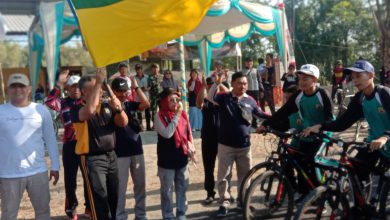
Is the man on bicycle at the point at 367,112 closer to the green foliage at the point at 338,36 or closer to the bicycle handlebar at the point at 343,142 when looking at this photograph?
the bicycle handlebar at the point at 343,142

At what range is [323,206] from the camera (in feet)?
13.6

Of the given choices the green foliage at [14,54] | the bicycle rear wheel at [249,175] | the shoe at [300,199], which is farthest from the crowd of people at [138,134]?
the green foliage at [14,54]

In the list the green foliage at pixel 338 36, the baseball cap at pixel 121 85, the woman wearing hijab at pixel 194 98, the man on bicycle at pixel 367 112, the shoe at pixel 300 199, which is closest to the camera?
the man on bicycle at pixel 367 112

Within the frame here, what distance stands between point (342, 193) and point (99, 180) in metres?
2.41

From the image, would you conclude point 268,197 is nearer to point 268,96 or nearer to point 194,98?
point 194,98

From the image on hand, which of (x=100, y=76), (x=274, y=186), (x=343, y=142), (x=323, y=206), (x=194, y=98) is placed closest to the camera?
(x=100, y=76)

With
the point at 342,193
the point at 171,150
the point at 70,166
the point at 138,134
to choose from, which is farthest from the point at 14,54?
the point at 342,193

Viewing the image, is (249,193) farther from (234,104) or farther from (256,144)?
(256,144)

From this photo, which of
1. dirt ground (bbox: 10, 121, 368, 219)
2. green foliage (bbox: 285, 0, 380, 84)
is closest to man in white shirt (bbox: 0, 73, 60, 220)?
dirt ground (bbox: 10, 121, 368, 219)

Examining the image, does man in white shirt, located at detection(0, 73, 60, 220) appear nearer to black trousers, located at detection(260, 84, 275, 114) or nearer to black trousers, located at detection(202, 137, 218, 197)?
black trousers, located at detection(202, 137, 218, 197)

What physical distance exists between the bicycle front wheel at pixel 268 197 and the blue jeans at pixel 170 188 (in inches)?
31.3

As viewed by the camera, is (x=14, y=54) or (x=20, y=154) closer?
(x=20, y=154)

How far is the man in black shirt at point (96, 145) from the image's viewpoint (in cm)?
423

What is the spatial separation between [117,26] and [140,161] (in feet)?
5.68
